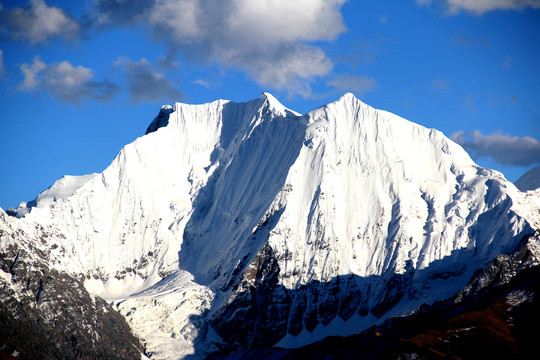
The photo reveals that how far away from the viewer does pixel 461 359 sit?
187625 mm

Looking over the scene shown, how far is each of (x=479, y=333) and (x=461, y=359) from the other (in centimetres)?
1122

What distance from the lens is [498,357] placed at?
186750mm

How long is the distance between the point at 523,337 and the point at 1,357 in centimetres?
10984

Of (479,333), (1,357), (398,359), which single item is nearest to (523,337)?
(479,333)

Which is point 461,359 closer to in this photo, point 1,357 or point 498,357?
point 498,357

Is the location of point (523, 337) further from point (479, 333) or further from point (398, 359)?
point (398, 359)

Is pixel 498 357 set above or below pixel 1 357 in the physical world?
below

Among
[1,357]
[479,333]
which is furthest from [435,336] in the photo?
→ [1,357]

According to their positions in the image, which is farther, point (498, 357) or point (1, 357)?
point (1, 357)

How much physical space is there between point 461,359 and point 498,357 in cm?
723

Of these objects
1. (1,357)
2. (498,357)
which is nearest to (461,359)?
(498,357)

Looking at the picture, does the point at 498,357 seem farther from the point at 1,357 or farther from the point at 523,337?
the point at 1,357

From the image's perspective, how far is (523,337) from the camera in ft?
645

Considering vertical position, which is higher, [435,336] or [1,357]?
[1,357]
